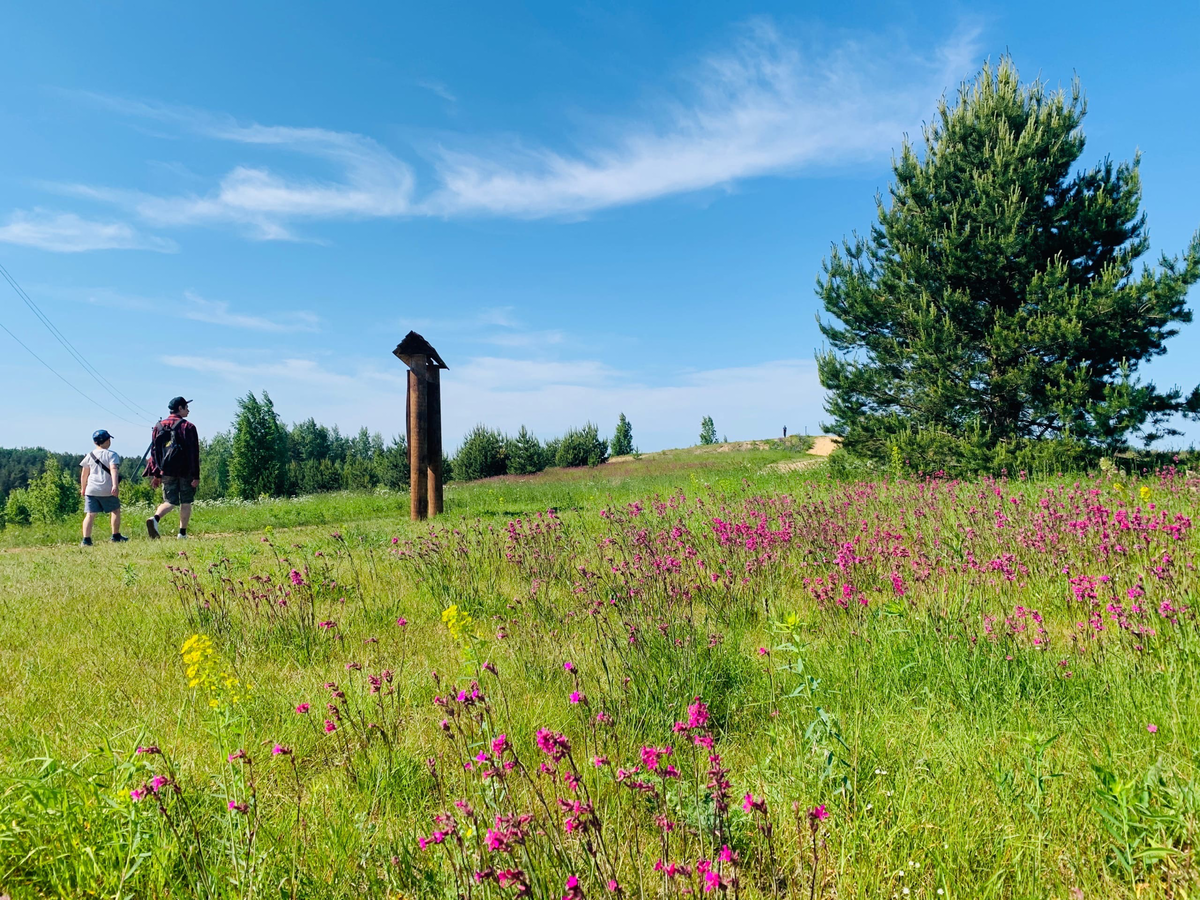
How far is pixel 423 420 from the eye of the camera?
35.7 feet

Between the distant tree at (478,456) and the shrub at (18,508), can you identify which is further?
the shrub at (18,508)

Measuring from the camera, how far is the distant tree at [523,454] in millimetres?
35812

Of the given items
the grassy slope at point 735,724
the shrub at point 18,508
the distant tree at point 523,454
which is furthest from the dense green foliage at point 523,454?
the shrub at point 18,508

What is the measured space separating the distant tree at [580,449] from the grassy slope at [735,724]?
33.7m

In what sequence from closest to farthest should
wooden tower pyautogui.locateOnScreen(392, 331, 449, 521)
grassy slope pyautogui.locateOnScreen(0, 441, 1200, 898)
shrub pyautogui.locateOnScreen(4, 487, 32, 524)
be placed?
grassy slope pyautogui.locateOnScreen(0, 441, 1200, 898) → wooden tower pyautogui.locateOnScreen(392, 331, 449, 521) → shrub pyautogui.locateOnScreen(4, 487, 32, 524)

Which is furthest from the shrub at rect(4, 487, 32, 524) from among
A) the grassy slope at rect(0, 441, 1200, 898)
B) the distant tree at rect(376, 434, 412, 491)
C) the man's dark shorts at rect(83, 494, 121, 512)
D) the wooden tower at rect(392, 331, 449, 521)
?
the grassy slope at rect(0, 441, 1200, 898)

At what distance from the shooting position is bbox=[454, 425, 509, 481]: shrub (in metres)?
35.5

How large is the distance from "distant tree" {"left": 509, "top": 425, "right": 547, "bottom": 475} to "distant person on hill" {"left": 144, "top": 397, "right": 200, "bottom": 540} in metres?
24.5

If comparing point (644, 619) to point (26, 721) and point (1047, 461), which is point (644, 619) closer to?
point (26, 721)

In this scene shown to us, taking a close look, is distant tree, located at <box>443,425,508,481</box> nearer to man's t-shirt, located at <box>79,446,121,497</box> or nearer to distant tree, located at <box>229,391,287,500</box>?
Answer: distant tree, located at <box>229,391,287,500</box>

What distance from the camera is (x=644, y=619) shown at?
3650 millimetres

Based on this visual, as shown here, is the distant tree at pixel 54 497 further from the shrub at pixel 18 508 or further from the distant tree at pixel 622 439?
the distant tree at pixel 622 439

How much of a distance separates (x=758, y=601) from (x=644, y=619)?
1199 millimetres

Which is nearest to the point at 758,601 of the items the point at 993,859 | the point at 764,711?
the point at 764,711
